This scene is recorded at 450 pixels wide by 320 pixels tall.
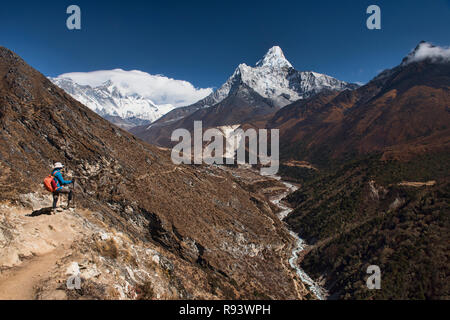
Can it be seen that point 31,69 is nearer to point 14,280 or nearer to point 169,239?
point 169,239

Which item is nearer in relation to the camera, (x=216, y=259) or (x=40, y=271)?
(x=40, y=271)

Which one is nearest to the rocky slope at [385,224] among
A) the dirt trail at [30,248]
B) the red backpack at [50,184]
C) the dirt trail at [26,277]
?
the dirt trail at [30,248]

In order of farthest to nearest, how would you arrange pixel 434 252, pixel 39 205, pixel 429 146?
pixel 429 146
pixel 434 252
pixel 39 205

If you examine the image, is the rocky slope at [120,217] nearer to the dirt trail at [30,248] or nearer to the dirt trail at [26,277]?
the dirt trail at [30,248]

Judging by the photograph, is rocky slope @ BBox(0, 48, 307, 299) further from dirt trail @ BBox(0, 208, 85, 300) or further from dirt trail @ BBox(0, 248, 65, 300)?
dirt trail @ BBox(0, 248, 65, 300)

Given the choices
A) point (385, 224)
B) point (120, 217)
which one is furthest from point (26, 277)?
point (385, 224)

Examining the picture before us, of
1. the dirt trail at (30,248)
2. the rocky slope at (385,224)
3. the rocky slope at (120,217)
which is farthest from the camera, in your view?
the rocky slope at (385,224)

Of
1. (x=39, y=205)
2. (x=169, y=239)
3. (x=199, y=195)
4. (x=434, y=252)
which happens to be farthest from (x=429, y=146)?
(x=39, y=205)

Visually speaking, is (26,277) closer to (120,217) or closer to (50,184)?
(50,184)
